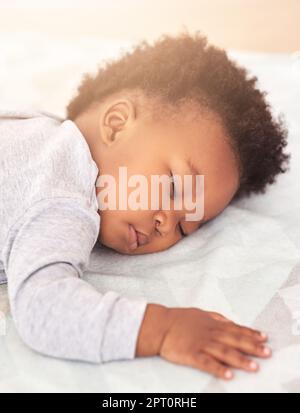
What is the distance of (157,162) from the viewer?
3.00 ft

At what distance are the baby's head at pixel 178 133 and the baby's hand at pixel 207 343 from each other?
0.26 m

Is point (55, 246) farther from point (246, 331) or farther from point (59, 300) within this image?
point (246, 331)

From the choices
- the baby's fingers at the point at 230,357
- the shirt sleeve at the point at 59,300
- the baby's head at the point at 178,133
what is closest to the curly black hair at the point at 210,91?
the baby's head at the point at 178,133

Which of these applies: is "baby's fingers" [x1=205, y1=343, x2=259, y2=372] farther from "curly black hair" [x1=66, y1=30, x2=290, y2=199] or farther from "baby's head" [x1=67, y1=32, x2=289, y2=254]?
"curly black hair" [x1=66, y1=30, x2=290, y2=199]

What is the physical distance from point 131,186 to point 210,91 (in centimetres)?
24

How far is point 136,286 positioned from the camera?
2.81ft

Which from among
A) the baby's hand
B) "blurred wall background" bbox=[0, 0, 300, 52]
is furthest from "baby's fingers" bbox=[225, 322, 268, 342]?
"blurred wall background" bbox=[0, 0, 300, 52]

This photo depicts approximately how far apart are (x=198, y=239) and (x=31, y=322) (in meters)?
0.39

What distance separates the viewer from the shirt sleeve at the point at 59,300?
0.68 m

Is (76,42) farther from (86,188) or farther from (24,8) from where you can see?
(86,188)

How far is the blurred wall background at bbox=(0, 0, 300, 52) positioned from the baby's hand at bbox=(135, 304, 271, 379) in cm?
126

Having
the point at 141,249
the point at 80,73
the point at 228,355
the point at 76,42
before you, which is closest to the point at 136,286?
the point at 141,249

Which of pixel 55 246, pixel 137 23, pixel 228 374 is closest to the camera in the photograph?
pixel 228 374

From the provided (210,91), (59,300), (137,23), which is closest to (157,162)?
(210,91)
